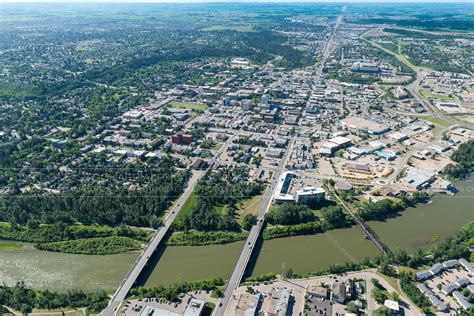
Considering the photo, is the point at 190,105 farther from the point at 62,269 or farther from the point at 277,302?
the point at 277,302

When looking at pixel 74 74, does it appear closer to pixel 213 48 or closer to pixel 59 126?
pixel 59 126

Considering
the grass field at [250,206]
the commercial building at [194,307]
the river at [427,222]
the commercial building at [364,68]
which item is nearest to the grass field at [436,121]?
the river at [427,222]

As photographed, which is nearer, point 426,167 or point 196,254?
point 196,254

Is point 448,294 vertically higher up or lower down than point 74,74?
lower down

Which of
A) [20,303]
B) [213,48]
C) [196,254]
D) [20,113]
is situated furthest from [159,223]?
[213,48]

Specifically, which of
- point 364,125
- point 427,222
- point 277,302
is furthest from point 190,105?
point 277,302

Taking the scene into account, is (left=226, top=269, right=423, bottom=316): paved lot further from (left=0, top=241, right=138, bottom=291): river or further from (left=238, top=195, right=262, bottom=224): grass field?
(left=0, top=241, right=138, bottom=291): river
